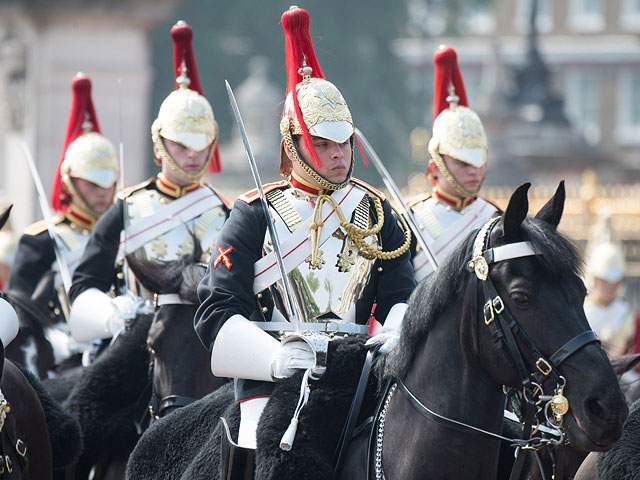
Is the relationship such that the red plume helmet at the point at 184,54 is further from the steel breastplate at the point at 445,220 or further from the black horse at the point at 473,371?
the black horse at the point at 473,371

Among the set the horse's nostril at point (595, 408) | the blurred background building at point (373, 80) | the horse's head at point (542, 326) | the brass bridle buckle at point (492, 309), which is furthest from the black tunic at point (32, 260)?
the horse's nostril at point (595, 408)

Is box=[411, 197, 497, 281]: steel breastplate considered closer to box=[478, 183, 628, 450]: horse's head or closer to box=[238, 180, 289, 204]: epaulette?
box=[238, 180, 289, 204]: epaulette

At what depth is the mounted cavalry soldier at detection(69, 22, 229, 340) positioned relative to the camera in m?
7.33

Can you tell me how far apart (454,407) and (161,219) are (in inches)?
127

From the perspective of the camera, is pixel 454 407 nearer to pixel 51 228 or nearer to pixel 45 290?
pixel 45 290

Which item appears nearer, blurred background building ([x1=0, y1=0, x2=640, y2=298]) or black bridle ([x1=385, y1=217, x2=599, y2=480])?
black bridle ([x1=385, y1=217, x2=599, y2=480])

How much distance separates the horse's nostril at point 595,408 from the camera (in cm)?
406

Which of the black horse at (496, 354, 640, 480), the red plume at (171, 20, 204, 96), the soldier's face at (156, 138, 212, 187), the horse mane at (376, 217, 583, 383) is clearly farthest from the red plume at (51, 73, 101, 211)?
the horse mane at (376, 217, 583, 383)

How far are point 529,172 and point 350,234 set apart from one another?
19.8 metres

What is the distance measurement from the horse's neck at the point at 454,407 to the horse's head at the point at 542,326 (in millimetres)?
100

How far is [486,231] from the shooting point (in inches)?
176

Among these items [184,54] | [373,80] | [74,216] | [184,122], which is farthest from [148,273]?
[373,80]

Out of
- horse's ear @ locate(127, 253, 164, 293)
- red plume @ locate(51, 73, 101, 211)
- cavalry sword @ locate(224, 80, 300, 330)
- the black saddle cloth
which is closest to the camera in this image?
the black saddle cloth

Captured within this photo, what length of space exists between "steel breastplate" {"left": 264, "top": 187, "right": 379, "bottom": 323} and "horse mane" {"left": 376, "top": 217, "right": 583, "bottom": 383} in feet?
1.31
